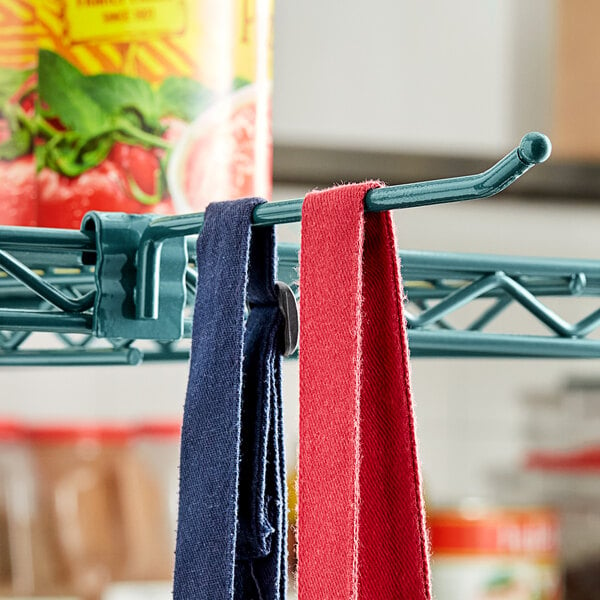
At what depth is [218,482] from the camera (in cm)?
34

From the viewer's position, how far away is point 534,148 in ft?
0.88

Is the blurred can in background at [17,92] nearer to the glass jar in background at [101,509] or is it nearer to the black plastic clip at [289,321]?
the black plastic clip at [289,321]

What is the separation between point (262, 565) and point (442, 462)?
156cm

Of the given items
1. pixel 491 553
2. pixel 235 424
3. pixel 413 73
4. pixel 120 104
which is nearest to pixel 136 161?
pixel 120 104

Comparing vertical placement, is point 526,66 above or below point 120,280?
above

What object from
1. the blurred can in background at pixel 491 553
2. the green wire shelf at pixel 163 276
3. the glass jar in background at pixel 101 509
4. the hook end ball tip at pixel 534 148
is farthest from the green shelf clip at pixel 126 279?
the blurred can in background at pixel 491 553

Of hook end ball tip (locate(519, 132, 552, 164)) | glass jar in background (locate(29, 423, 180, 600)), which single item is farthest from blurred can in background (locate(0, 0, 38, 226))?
glass jar in background (locate(29, 423, 180, 600))

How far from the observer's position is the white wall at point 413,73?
171cm

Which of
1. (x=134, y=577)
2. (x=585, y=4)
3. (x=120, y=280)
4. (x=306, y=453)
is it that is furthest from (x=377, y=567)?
(x=585, y=4)

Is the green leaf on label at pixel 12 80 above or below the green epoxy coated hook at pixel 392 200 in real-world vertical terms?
above

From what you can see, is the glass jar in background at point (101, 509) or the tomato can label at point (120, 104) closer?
the tomato can label at point (120, 104)

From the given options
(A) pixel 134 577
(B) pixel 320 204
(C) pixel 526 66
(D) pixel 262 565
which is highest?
(C) pixel 526 66

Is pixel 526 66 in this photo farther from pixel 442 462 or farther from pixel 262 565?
pixel 262 565

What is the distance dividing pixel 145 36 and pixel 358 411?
199 mm
